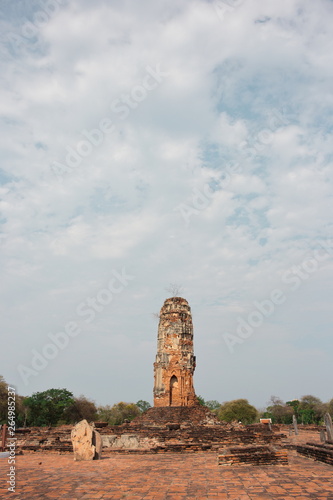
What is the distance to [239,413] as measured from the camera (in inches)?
1620

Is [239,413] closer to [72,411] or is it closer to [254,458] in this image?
[72,411]

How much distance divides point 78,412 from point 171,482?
3297cm

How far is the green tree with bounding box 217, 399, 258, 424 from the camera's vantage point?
134 ft

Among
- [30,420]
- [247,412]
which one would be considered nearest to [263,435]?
[30,420]

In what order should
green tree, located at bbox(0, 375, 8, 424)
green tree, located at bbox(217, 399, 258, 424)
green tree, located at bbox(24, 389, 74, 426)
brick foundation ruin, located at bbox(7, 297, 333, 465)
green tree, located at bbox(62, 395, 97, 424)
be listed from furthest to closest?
green tree, located at bbox(217, 399, 258, 424), green tree, located at bbox(62, 395, 97, 424), green tree, located at bbox(24, 389, 74, 426), green tree, located at bbox(0, 375, 8, 424), brick foundation ruin, located at bbox(7, 297, 333, 465)

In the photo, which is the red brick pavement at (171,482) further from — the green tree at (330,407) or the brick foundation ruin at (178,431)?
the green tree at (330,407)

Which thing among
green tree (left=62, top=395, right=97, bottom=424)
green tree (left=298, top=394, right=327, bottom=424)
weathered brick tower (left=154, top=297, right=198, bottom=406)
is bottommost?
green tree (left=298, top=394, right=327, bottom=424)

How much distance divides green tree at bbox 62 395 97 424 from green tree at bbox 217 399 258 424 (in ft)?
50.8

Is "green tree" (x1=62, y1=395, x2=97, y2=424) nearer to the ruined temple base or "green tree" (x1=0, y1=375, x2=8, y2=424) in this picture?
"green tree" (x1=0, y1=375, x2=8, y2=424)

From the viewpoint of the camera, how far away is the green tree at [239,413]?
4084 cm

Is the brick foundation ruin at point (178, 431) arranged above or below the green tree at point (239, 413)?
above

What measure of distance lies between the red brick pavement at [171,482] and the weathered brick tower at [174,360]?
550 inches

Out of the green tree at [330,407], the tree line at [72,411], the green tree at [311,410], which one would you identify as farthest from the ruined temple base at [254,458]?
the green tree at [330,407]

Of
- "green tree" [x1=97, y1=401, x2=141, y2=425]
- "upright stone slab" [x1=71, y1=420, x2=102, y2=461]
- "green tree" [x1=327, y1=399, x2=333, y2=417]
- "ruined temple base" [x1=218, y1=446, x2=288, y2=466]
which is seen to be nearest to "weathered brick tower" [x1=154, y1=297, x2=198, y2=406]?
"upright stone slab" [x1=71, y1=420, x2=102, y2=461]
